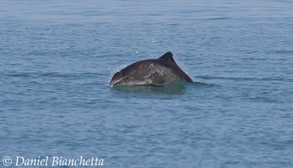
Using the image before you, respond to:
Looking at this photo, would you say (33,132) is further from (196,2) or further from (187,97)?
(196,2)

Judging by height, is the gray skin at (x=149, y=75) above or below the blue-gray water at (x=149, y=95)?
Answer: above

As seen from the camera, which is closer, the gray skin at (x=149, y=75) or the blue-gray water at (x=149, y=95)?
the blue-gray water at (x=149, y=95)

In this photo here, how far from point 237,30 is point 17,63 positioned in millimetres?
13105

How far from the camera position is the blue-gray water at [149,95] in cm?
1703

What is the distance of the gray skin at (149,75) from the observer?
23.5 m

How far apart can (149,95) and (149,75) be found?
1247 mm

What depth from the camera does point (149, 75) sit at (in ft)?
77.3

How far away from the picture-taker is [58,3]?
169 ft

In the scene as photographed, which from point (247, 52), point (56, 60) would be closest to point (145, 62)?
point (56, 60)

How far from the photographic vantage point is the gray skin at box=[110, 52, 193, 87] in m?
23.5

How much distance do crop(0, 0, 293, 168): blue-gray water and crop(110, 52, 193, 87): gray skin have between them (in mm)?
462

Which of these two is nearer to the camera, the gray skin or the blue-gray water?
the blue-gray water

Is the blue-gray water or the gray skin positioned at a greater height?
the gray skin

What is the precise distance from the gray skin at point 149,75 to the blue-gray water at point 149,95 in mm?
462
